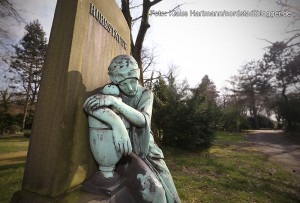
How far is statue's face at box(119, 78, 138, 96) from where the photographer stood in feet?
5.47

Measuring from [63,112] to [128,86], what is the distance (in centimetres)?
56

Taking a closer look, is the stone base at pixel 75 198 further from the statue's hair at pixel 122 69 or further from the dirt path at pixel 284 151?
the dirt path at pixel 284 151

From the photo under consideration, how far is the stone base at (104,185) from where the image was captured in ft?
4.52

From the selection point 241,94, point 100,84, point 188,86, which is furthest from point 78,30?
point 241,94

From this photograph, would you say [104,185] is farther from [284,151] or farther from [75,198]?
[284,151]

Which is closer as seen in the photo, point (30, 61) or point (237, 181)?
point (237, 181)

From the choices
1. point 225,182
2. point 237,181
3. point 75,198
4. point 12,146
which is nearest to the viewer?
point 75,198

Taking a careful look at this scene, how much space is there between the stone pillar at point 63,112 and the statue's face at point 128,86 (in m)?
0.31

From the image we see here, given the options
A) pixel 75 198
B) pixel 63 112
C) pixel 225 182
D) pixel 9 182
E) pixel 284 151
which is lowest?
pixel 9 182

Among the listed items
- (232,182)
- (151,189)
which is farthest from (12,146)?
(151,189)

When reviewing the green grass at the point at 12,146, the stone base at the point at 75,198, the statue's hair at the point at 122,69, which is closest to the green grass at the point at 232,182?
the stone base at the point at 75,198

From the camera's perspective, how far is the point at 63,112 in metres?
1.38

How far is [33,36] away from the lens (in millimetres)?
27266

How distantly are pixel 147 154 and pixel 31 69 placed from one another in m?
27.7
